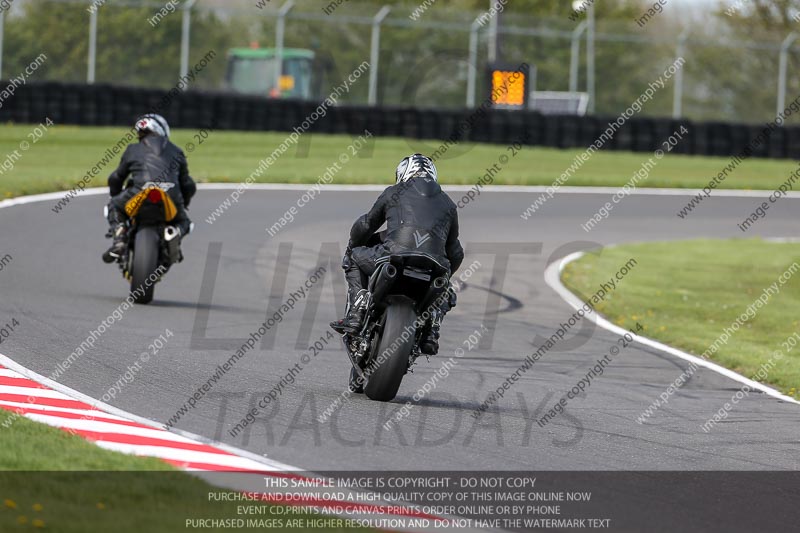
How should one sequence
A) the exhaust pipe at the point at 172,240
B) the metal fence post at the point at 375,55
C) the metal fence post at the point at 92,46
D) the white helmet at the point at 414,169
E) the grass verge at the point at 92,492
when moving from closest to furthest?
1. the grass verge at the point at 92,492
2. the white helmet at the point at 414,169
3. the exhaust pipe at the point at 172,240
4. the metal fence post at the point at 92,46
5. the metal fence post at the point at 375,55

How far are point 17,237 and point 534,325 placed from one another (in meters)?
6.70

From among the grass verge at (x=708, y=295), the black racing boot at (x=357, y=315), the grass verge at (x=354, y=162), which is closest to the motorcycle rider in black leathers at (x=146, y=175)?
the black racing boot at (x=357, y=315)

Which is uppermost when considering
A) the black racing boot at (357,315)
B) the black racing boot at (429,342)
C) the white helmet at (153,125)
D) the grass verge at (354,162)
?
the white helmet at (153,125)

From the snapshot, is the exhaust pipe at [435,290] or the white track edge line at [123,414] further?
the exhaust pipe at [435,290]

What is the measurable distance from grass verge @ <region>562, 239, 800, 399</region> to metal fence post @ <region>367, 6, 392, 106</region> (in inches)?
555

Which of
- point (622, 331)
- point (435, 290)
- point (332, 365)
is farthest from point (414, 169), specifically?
point (622, 331)

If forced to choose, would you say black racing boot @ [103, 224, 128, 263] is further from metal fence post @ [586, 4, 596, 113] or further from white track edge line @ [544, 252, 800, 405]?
metal fence post @ [586, 4, 596, 113]

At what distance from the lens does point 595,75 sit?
37.7 meters

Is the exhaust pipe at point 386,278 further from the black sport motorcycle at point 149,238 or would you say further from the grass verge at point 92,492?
the black sport motorcycle at point 149,238

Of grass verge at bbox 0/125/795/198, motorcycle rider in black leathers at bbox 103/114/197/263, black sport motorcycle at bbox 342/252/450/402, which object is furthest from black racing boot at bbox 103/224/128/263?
grass verge at bbox 0/125/795/198

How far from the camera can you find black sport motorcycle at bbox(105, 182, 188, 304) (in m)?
12.4

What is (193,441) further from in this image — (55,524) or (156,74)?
(156,74)

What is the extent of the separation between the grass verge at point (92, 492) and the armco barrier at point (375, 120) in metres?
23.3

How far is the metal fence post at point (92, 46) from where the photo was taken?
3120cm
